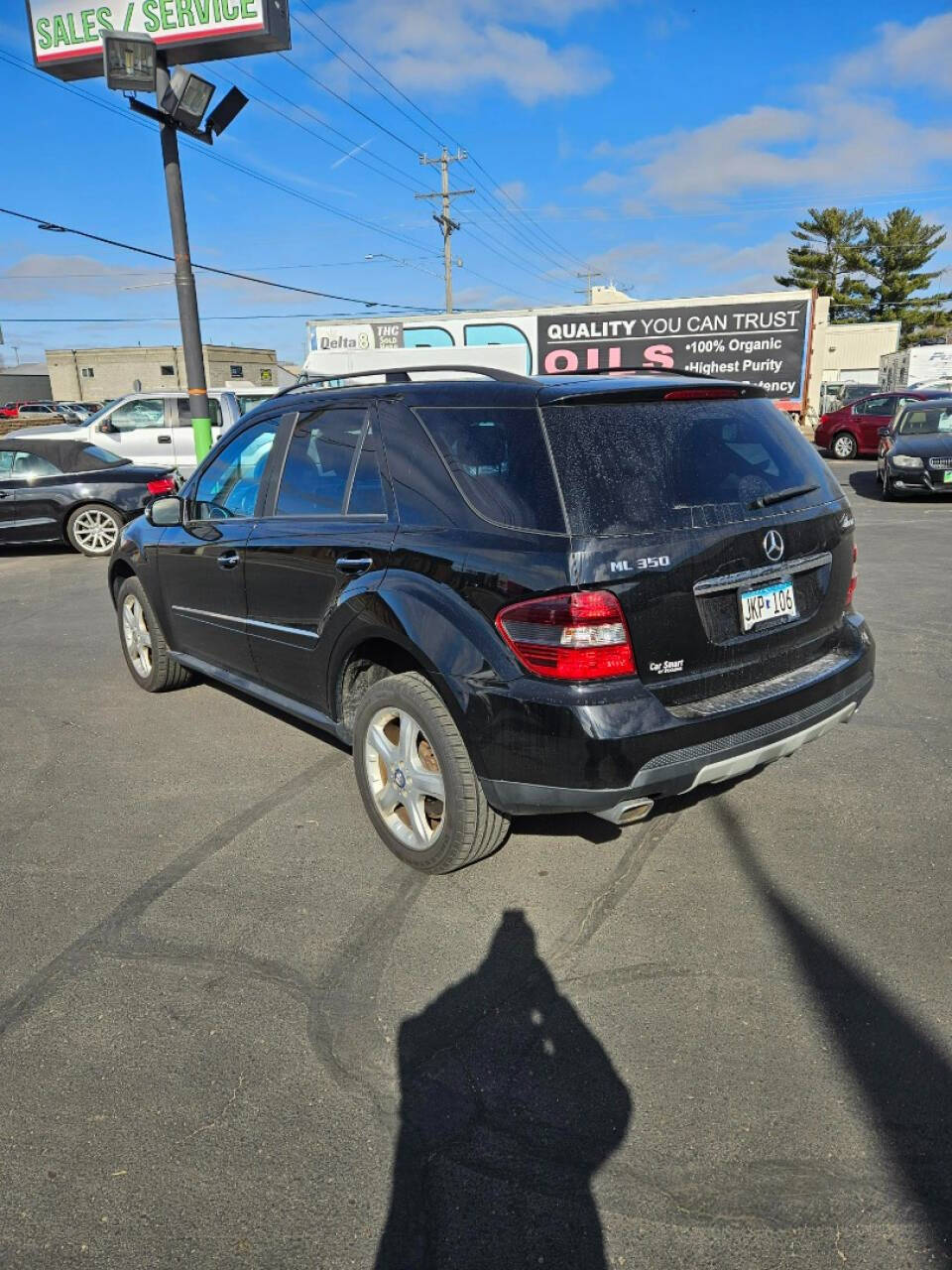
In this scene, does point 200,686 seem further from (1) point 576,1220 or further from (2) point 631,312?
(2) point 631,312

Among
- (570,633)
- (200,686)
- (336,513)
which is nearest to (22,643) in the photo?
(200,686)

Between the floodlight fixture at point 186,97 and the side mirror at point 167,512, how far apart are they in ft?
28.2

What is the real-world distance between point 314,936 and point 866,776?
2664mm

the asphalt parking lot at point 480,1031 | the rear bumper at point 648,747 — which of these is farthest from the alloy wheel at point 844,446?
the rear bumper at point 648,747

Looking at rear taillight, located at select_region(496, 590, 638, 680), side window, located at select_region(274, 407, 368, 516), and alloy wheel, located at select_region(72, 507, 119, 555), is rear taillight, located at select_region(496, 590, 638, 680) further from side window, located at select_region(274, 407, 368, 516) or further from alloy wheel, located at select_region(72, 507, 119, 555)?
alloy wheel, located at select_region(72, 507, 119, 555)

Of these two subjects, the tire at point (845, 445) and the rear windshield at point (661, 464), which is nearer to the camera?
the rear windshield at point (661, 464)

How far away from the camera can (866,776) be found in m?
4.10

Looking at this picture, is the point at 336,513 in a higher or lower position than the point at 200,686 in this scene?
higher

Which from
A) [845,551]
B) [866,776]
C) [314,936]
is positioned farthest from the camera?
[866,776]

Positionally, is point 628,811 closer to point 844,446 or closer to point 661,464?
point 661,464

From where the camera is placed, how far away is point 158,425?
48.2ft

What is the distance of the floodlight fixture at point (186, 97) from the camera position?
10.9m

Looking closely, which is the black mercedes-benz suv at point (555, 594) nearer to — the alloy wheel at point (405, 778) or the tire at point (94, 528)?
the alloy wheel at point (405, 778)

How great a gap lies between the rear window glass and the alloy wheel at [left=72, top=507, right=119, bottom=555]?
9475mm
